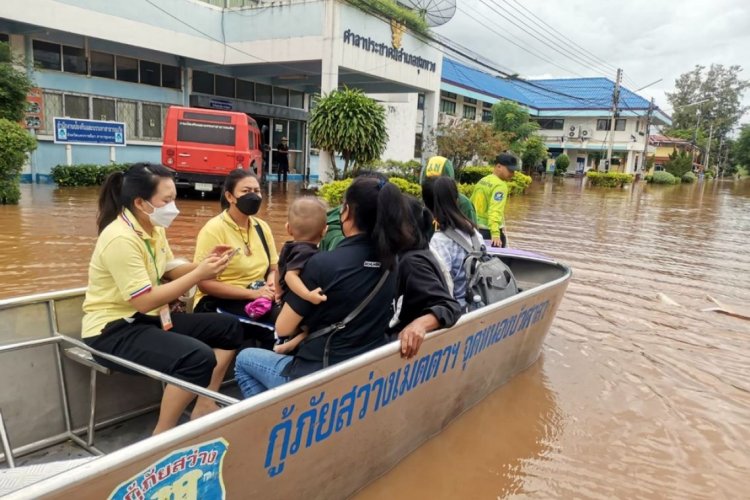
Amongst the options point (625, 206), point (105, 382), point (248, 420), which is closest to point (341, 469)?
point (248, 420)

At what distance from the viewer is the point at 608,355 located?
5.04m

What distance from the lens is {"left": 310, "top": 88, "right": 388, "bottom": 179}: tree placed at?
12844 mm

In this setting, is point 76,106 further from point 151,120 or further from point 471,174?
point 471,174

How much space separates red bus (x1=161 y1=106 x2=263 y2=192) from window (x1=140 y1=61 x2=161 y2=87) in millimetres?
4593

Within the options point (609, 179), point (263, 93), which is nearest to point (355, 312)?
point (263, 93)

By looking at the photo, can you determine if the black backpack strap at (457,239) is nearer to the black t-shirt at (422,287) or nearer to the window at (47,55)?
the black t-shirt at (422,287)

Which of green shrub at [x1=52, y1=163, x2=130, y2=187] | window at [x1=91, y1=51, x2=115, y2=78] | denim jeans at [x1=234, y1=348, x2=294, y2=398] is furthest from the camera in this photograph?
window at [x1=91, y1=51, x2=115, y2=78]

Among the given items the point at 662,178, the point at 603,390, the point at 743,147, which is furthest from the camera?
the point at 743,147

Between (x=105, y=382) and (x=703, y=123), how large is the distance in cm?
7755

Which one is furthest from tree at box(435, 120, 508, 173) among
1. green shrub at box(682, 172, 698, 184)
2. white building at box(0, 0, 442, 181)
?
green shrub at box(682, 172, 698, 184)

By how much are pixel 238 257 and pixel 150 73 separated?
15.0m

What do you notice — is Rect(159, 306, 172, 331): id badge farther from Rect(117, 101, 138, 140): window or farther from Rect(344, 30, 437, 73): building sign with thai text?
Rect(117, 101, 138, 140): window

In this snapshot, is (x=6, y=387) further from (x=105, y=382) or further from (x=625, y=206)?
(x=625, y=206)

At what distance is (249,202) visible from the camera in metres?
3.39
